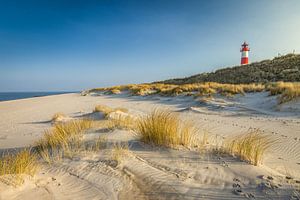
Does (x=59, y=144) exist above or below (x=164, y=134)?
below

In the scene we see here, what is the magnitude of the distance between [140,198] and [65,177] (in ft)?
3.93

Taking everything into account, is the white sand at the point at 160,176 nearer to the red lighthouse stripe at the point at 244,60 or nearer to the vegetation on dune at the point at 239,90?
→ the vegetation on dune at the point at 239,90

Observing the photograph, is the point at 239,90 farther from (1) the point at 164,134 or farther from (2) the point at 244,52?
(2) the point at 244,52

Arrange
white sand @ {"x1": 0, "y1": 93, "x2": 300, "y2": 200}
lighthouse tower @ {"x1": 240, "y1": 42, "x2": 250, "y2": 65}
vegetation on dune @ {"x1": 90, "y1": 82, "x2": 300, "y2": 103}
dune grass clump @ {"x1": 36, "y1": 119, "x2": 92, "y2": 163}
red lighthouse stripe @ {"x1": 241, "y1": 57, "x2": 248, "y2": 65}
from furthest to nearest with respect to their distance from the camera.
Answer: lighthouse tower @ {"x1": 240, "y1": 42, "x2": 250, "y2": 65} → red lighthouse stripe @ {"x1": 241, "y1": 57, "x2": 248, "y2": 65} → vegetation on dune @ {"x1": 90, "y1": 82, "x2": 300, "y2": 103} → dune grass clump @ {"x1": 36, "y1": 119, "x2": 92, "y2": 163} → white sand @ {"x1": 0, "y1": 93, "x2": 300, "y2": 200}

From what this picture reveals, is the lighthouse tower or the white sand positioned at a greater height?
the lighthouse tower

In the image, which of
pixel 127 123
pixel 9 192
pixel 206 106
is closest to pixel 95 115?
pixel 127 123

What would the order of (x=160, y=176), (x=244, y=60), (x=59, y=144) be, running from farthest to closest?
(x=244, y=60) → (x=59, y=144) → (x=160, y=176)

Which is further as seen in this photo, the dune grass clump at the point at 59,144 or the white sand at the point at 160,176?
the dune grass clump at the point at 59,144

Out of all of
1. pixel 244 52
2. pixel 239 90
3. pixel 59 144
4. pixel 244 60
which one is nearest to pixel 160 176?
pixel 59 144

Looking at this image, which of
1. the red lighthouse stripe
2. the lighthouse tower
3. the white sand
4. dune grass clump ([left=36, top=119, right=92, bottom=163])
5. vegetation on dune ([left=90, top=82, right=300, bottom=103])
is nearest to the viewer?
the white sand

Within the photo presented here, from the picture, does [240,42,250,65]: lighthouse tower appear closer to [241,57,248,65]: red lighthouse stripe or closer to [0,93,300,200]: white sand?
[241,57,248,65]: red lighthouse stripe

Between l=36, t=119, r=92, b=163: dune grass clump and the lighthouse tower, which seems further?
the lighthouse tower

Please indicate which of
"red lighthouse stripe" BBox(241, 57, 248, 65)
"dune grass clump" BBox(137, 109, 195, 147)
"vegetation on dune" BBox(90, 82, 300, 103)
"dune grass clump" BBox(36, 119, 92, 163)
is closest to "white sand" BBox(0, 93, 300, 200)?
"dune grass clump" BBox(137, 109, 195, 147)

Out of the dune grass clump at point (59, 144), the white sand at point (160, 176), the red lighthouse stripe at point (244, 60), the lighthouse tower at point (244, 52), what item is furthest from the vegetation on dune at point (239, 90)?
the lighthouse tower at point (244, 52)
